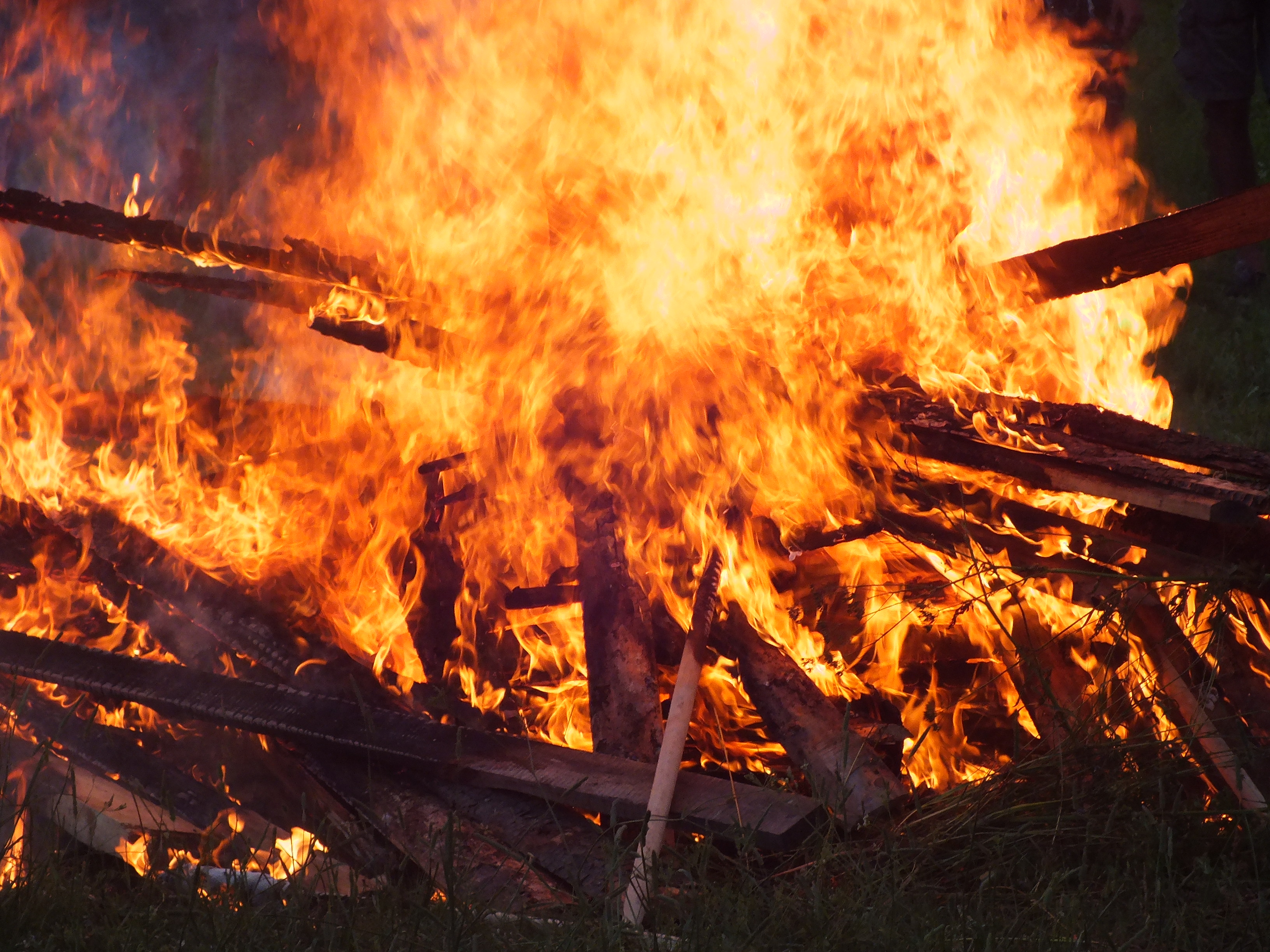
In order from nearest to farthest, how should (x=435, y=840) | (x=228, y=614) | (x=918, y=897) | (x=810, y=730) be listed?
(x=918, y=897) < (x=435, y=840) < (x=810, y=730) < (x=228, y=614)

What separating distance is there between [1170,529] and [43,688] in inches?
155

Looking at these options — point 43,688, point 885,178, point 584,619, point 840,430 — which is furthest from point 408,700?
point 885,178

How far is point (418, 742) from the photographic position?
3.25 m

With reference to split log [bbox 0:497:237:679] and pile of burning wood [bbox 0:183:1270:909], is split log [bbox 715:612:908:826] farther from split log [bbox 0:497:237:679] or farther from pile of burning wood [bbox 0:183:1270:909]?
split log [bbox 0:497:237:679]

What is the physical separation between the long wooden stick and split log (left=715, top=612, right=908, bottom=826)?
0.10 metres

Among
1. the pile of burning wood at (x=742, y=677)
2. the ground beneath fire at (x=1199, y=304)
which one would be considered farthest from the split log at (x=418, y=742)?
the ground beneath fire at (x=1199, y=304)

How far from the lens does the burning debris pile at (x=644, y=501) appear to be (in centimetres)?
312

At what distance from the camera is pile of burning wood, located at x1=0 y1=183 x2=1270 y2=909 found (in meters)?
2.96

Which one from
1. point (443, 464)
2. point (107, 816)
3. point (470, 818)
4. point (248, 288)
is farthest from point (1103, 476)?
point (248, 288)

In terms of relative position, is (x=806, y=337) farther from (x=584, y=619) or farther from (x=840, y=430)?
(x=584, y=619)

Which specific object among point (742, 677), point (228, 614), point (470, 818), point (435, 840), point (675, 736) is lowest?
point (435, 840)

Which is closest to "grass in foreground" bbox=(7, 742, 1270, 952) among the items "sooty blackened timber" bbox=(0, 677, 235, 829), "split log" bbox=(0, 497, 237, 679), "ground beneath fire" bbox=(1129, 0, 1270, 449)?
"sooty blackened timber" bbox=(0, 677, 235, 829)

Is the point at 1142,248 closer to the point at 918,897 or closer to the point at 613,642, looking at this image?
the point at 613,642

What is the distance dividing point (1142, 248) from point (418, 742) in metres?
3.02
